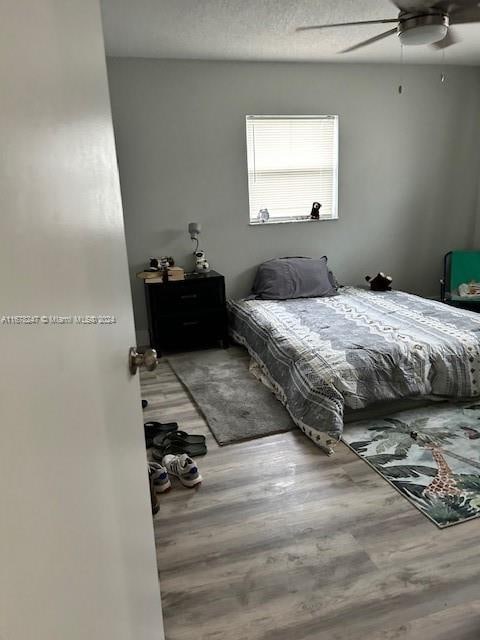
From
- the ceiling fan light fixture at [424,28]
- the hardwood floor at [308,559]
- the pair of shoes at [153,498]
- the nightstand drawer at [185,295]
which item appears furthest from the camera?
the nightstand drawer at [185,295]

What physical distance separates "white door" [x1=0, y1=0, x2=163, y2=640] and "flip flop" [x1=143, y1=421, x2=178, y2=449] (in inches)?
63.0

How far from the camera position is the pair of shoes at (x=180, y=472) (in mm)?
2148

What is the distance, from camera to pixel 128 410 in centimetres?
105

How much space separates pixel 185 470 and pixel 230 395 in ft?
3.21

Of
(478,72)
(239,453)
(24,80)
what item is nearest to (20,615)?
(24,80)

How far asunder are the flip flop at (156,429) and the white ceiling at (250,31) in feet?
7.91

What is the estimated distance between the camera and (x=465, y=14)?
2.47m

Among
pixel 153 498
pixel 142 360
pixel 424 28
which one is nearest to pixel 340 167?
pixel 424 28

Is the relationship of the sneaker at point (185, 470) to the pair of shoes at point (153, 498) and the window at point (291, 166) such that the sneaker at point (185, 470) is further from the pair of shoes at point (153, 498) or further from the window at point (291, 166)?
the window at point (291, 166)

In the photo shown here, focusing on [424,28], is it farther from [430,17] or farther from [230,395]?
[230,395]

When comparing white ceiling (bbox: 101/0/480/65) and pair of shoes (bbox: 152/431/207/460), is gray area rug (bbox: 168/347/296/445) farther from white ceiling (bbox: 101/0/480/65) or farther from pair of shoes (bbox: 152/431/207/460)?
white ceiling (bbox: 101/0/480/65)

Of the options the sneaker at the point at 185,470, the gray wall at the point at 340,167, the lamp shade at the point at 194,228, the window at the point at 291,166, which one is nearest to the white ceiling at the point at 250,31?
the gray wall at the point at 340,167

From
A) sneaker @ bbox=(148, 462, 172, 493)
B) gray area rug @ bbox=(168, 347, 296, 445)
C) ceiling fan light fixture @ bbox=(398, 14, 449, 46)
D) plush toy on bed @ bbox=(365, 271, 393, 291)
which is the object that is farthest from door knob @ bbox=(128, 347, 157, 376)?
plush toy on bed @ bbox=(365, 271, 393, 291)

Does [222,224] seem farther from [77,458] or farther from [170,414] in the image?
[77,458]
